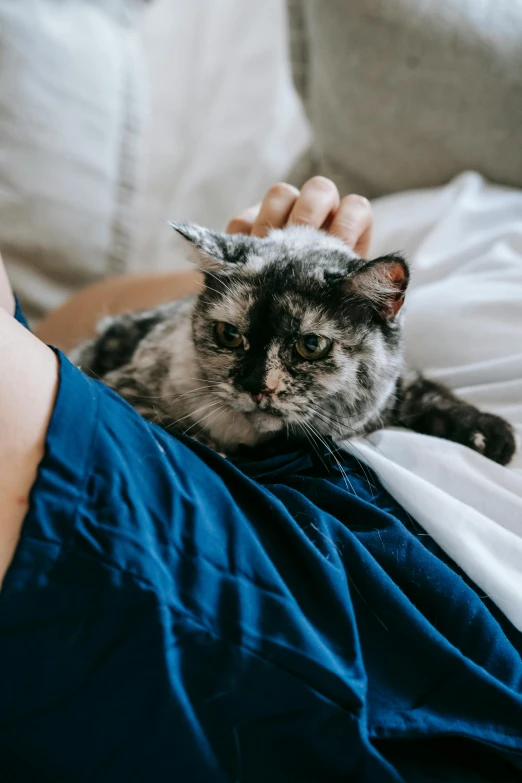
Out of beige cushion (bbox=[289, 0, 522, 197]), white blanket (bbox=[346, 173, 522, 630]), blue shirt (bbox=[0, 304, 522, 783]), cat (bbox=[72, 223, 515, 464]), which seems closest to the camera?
blue shirt (bbox=[0, 304, 522, 783])

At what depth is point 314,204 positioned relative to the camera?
1.15m

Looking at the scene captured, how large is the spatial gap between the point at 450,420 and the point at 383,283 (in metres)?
0.28

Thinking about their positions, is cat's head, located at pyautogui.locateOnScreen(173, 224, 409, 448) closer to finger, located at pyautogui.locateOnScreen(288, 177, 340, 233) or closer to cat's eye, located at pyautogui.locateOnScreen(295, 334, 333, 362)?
cat's eye, located at pyautogui.locateOnScreen(295, 334, 333, 362)

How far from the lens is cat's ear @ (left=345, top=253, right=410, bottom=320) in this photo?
83 cm

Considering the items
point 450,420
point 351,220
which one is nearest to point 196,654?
point 450,420

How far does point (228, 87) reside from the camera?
2.09m

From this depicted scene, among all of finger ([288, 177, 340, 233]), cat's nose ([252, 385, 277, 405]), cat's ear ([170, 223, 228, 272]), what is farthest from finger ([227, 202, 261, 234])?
cat's nose ([252, 385, 277, 405])

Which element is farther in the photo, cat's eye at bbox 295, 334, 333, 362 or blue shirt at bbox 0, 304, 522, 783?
cat's eye at bbox 295, 334, 333, 362

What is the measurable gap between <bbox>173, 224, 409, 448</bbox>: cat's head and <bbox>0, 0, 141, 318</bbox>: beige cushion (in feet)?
3.08

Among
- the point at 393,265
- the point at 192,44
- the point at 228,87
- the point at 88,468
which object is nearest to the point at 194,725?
the point at 88,468

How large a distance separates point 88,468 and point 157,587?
0.14 meters

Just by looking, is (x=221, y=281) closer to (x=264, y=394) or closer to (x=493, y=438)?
(x=264, y=394)

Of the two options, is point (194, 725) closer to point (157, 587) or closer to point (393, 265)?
point (157, 587)

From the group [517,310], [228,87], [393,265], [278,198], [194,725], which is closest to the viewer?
[194,725]
